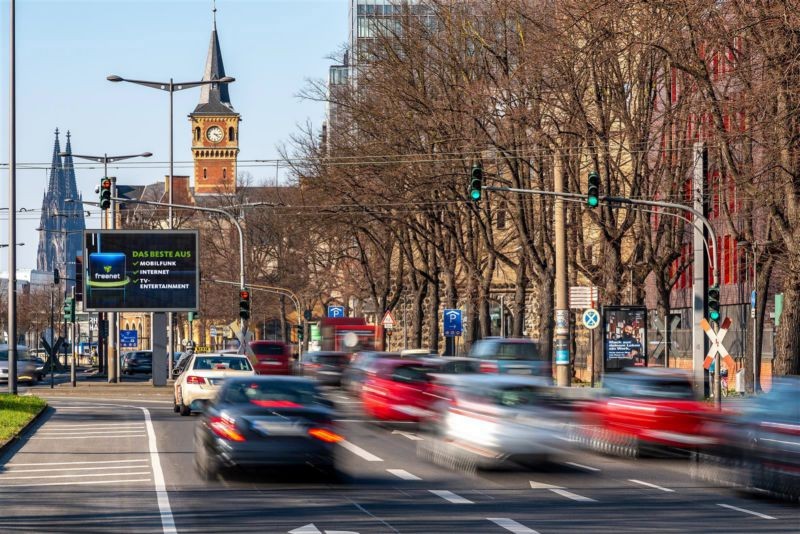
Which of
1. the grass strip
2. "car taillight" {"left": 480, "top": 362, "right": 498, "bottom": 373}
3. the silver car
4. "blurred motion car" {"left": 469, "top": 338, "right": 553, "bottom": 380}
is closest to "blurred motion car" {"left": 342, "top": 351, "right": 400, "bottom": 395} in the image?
"car taillight" {"left": 480, "top": 362, "right": 498, "bottom": 373}

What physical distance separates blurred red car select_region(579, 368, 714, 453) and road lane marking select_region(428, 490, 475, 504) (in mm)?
5973

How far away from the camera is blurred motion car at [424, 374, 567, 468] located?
19094mm

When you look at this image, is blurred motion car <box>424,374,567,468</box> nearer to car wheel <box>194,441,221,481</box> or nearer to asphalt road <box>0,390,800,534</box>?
asphalt road <box>0,390,800,534</box>

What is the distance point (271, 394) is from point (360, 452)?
5.42 metres

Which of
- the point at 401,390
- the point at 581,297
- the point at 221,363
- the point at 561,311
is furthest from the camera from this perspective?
the point at 561,311

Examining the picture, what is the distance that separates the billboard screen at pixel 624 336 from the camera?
129ft

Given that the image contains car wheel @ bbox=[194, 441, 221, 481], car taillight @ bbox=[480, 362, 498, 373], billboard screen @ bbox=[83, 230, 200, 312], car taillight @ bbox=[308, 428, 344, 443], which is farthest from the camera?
billboard screen @ bbox=[83, 230, 200, 312]

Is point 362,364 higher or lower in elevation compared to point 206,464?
higher

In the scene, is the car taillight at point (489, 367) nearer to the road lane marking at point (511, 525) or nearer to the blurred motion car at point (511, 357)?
the blurred motion car at point (511, 357)

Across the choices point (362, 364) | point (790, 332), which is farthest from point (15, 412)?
point (790, 332)

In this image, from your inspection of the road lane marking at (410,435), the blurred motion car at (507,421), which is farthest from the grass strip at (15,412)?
the blurred motion car at (507,421)

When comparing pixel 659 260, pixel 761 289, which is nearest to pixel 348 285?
pixel 659 260

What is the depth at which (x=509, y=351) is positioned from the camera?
128 ft

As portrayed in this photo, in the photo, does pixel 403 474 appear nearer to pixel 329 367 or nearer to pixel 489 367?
pixel 489 367
